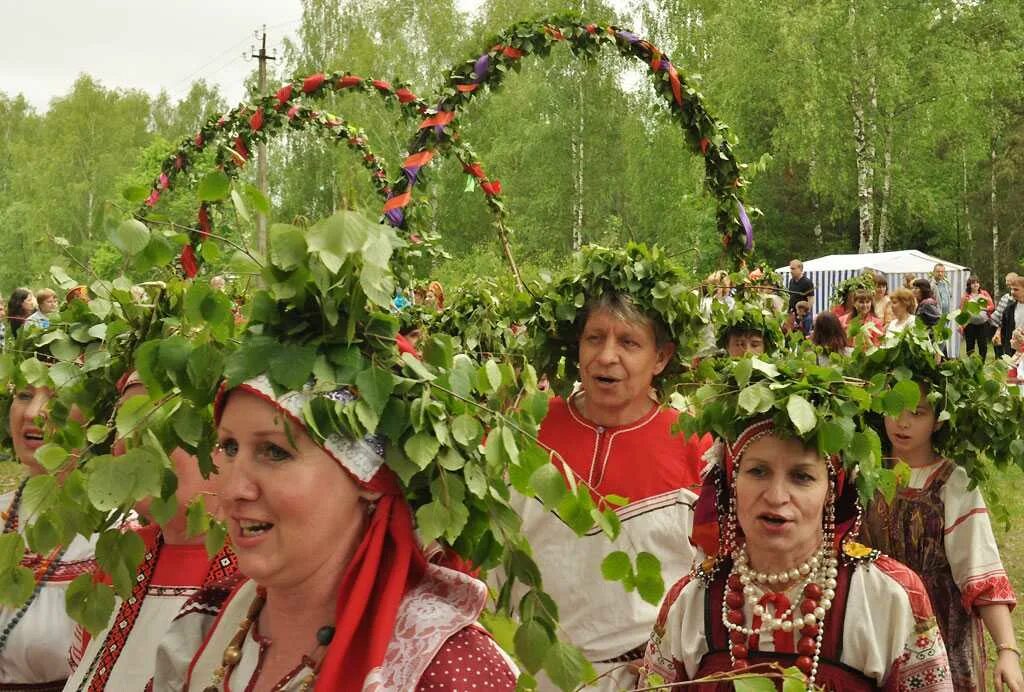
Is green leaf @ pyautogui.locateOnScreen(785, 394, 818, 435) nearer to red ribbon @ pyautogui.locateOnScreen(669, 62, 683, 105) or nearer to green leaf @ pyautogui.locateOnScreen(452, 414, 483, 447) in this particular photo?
green leaf @ pyautogui.locateOnScreen(452, 414, 483, 447)

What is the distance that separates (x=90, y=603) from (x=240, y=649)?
1.10ft

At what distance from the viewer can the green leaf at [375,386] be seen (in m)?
2.20

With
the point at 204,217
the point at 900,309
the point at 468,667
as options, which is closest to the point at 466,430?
the point at 468,667

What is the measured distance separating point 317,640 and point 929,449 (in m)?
3.13

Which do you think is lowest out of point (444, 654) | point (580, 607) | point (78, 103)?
point (580, 607)

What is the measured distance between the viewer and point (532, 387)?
100 inches

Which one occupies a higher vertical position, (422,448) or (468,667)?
(422,448)

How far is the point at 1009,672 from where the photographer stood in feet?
13.1

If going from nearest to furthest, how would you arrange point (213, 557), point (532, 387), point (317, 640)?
point (317, 640) < point (532, 387) < point (213, 557)

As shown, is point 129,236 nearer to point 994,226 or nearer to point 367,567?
point 367,567

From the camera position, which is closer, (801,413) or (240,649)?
(240,649)

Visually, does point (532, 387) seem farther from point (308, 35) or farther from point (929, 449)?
point (308, 35)

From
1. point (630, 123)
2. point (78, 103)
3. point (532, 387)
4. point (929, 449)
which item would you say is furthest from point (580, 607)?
point (78, 103)

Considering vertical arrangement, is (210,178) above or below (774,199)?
below
